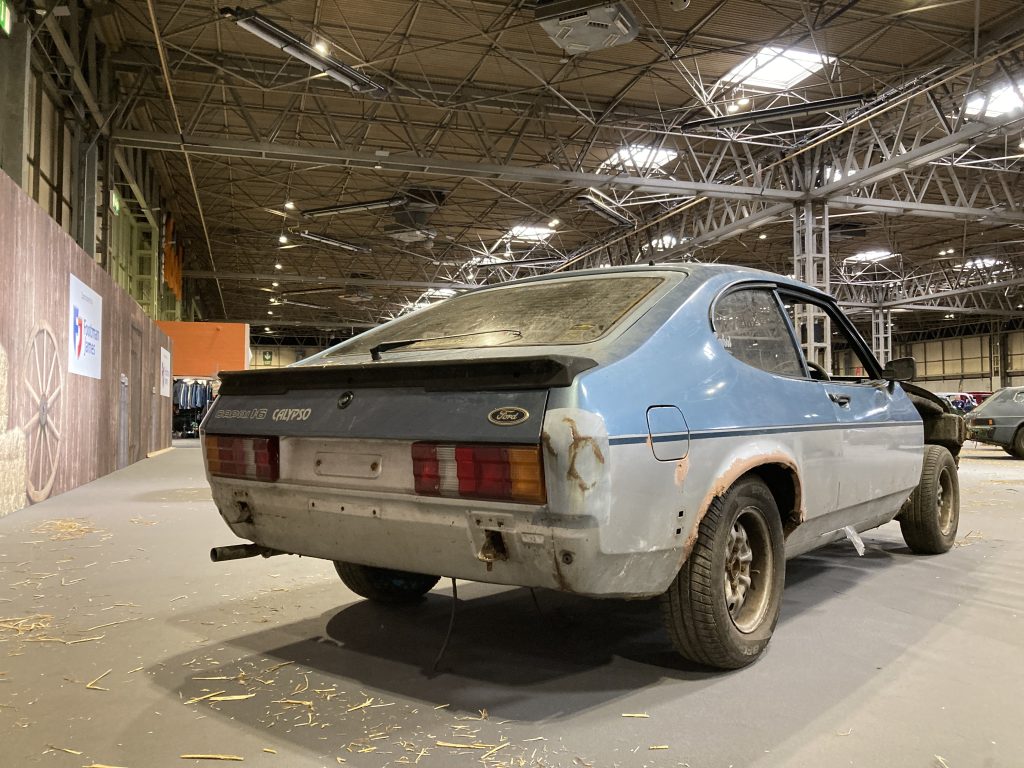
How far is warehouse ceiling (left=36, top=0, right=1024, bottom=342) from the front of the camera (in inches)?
442

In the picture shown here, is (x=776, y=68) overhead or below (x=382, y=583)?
overhead

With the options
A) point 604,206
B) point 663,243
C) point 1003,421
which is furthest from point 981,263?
point 604,206

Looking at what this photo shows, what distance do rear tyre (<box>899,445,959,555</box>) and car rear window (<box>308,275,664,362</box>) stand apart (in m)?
2.75

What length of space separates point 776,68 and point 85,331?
1148 cm

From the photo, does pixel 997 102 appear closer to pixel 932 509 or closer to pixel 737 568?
pixel 932 509

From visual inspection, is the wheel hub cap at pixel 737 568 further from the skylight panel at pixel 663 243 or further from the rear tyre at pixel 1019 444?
the skylight panel at pixel 663 243

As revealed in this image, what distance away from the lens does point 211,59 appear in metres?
12.1

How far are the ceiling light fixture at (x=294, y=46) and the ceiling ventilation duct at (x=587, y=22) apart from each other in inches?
128

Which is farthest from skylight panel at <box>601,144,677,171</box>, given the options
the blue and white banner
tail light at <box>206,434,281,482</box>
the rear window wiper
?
tail light at <box>206,434,281,482</box>

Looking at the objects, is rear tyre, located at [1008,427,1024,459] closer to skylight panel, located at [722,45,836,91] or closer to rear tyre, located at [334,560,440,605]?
skylight panel, located at [722,45,836,91]

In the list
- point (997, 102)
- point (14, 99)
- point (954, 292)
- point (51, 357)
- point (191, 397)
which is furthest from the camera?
point (954, 292)

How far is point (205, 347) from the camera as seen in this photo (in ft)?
75.4

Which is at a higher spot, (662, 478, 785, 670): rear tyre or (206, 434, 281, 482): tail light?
(206, 434, 281, 482): tail light

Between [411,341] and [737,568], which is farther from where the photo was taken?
[411,341]
